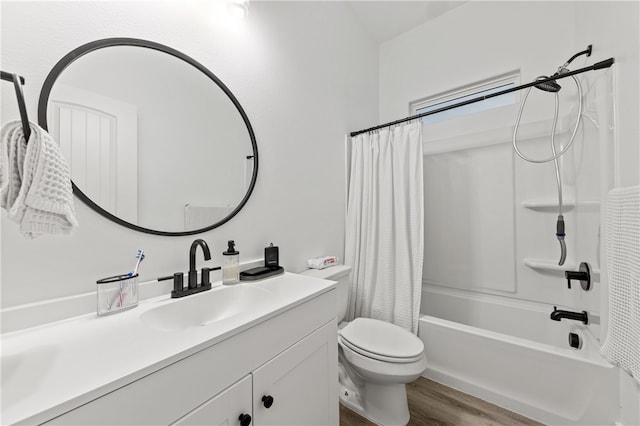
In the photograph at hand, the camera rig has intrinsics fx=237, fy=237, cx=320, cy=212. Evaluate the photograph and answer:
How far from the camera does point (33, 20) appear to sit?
697mm

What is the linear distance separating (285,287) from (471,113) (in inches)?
82.5

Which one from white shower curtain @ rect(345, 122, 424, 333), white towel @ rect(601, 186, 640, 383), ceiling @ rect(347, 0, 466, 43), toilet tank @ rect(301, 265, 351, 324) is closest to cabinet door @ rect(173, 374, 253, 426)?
toilet tank @ rect(301, 265, 351, 324)

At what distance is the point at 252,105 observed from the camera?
131cm

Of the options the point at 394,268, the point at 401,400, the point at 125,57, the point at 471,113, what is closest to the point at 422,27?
the point at 471,113

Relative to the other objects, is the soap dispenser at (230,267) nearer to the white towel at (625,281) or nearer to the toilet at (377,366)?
the toilet at (377,366)

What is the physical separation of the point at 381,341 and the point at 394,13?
270 cm

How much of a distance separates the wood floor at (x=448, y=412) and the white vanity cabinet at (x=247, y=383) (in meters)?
0.53

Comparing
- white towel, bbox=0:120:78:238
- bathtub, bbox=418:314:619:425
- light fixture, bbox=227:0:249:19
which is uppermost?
light fixture, bbox=227:0:249:19

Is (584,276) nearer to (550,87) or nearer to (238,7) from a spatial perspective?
(550,87)

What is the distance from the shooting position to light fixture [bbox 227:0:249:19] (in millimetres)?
1122

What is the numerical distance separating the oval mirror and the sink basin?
0.29 metres

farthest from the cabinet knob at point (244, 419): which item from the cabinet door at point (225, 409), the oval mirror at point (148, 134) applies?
the oval mirror at point (148, 134)

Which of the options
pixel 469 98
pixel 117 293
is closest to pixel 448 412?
pixel 117 293

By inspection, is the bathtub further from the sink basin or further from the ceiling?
the ceiling
